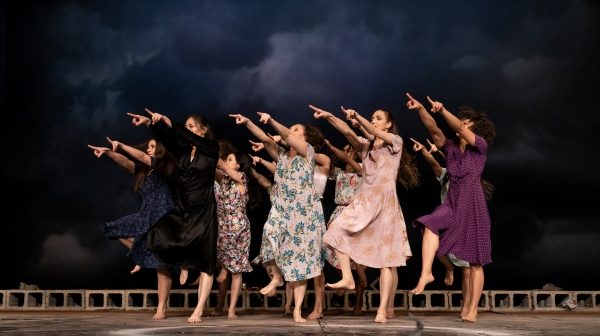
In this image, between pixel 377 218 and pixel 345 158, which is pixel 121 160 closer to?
pixel 345 158

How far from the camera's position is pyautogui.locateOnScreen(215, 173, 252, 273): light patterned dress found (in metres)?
6.21

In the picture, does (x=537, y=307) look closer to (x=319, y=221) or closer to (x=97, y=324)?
(x=319, y=221)

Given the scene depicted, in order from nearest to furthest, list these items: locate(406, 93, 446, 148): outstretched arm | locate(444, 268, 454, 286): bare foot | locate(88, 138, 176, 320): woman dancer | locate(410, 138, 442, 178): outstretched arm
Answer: locate(406, 93, 446, 148): outstretched arm, locate(88, 138, 176, 320): woman dancer, locate(444, 268, 454, 286): bare foot, locate(410, 138, 442, 178): outstretched arm

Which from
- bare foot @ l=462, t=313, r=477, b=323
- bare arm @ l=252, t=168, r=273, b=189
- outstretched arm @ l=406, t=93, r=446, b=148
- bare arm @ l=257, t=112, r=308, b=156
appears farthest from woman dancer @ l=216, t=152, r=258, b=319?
bare foot @ l=462, t=313, r=477, b=323

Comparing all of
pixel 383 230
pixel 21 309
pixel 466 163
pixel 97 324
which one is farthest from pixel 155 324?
pixel 21 309

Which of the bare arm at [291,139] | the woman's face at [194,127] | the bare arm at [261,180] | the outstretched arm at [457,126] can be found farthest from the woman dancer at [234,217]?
the outstretched arm at [457,126]

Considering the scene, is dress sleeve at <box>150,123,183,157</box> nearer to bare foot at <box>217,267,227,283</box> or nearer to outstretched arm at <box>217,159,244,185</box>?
outstretched arm at <box>217,159,244,185</box>

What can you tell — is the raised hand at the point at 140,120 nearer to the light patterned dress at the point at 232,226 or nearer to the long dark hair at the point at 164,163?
the long dark hair at the point at 164,163

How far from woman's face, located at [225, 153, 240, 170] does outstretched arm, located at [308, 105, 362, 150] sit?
1.22 metres

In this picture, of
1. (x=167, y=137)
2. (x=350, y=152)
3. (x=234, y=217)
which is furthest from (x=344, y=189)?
(x=167, y=137)

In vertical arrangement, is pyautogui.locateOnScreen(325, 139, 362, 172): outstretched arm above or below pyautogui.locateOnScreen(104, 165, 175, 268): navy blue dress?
above

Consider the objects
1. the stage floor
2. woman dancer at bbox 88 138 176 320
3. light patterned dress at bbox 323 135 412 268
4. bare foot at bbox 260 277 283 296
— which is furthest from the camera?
woman dancer at bbox 88 138 176 320

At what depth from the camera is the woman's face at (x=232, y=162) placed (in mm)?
6367

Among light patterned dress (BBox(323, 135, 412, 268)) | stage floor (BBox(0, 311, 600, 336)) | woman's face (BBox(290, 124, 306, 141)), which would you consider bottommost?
stage floor (BBox(0, 311, 600, 336))
